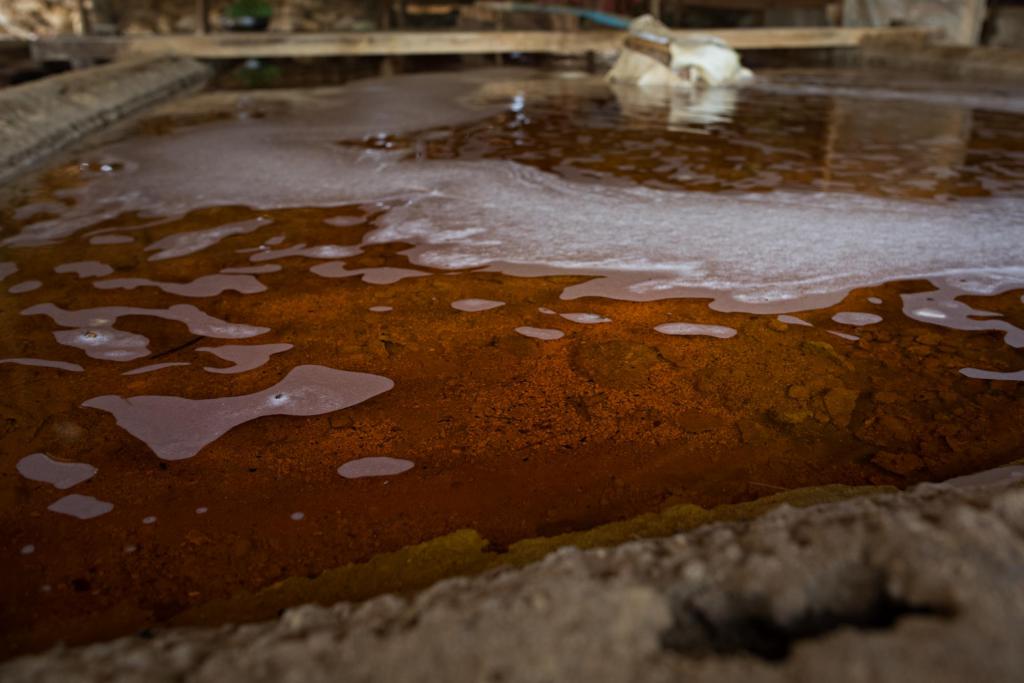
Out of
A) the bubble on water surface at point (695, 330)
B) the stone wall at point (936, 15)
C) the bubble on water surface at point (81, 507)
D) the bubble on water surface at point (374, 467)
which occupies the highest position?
the stone wall at point (936, 15)

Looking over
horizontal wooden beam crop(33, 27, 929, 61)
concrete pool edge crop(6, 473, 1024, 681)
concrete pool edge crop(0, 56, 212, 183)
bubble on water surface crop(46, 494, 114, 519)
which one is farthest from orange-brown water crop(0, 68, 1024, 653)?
horizontal wooden beam crop(33, 27, 929, 61)

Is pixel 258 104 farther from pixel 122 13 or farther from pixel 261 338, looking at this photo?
pixel 122 13

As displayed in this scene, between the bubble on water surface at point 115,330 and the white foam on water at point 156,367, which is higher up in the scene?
the bubble on water surface at point 115,330

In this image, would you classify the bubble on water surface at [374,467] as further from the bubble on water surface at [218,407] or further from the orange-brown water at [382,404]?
the bubble on water surface at [218,407]

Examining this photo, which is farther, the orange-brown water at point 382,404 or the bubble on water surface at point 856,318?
the bubble on water surface at point 856,318

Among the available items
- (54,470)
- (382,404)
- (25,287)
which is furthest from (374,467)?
(25,287)

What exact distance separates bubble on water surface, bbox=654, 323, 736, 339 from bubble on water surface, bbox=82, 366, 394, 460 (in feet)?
2.24

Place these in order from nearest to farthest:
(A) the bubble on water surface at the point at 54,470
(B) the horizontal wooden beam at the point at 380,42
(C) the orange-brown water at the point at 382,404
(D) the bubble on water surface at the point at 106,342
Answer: (C) the orange-brown water at the point at 382,404
(A) the bubble on water surface at the point at 54,470
(D) the bubble on water surface at the point at 106,342
(B) the horizontal wooden beam at the point at 380,42

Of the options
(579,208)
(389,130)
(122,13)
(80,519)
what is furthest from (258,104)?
(122,13)

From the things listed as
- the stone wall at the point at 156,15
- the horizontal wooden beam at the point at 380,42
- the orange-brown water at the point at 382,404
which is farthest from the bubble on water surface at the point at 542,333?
the stone wall at the point at 156,15

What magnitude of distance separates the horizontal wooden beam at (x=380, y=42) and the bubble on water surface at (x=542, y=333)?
252 inches

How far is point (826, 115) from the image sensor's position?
527cm

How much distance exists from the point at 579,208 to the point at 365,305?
1183mm

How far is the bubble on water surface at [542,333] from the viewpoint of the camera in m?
1.78
